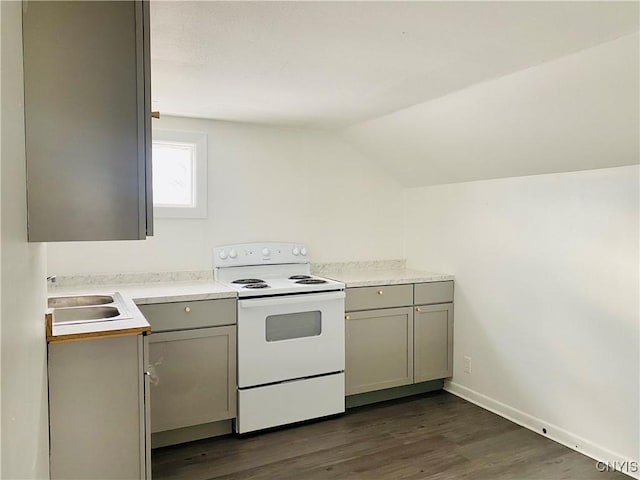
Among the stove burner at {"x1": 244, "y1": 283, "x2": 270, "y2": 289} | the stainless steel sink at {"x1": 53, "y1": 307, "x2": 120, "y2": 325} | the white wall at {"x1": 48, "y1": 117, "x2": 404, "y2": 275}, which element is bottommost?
the stainless steel sink at {"x1": 53, "y1": 307, "x2": 120, "y2": 325}

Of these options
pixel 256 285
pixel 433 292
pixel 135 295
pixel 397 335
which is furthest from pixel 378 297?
pixel 135 295

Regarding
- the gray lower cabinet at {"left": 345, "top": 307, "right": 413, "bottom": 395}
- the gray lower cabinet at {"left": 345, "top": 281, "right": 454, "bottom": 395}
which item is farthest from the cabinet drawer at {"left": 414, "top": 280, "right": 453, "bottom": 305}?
the gray lower cabinet at {"left": 345, "top": 307, "right": 413, "bottom": 395}

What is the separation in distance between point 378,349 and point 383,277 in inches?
20.6

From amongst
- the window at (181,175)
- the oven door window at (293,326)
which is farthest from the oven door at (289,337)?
the window at (181,175)

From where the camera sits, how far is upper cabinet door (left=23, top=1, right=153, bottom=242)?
3.84ft

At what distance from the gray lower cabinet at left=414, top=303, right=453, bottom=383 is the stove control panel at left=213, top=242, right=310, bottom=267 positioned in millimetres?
988

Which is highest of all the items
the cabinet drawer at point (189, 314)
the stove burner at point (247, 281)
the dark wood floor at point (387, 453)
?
the stove burner at point (247, 281)

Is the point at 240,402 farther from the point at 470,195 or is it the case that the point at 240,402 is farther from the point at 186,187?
the point at 470,195

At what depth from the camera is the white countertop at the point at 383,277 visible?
3361 mm

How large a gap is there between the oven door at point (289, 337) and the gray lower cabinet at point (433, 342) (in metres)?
0.67

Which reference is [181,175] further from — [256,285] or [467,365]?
[467,365]

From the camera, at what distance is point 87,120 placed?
1.24 meters

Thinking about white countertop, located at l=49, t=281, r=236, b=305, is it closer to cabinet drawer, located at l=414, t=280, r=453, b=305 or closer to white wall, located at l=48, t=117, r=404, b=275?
white wall, located at l=48, t=117, r=404, b=275

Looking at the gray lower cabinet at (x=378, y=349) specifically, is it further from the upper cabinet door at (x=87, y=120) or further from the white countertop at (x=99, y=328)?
the upper cabinet door at (x=87, y=120)
